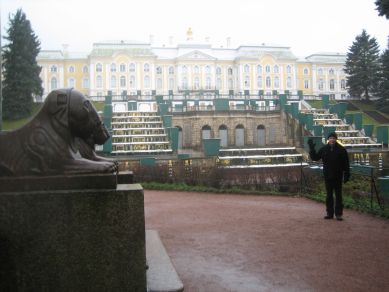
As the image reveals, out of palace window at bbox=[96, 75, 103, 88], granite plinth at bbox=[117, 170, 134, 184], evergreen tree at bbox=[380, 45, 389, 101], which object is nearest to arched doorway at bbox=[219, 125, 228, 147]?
evergreen tree at bbox=[380, 45, 389, 101]

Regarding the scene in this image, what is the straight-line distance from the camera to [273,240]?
6438 mm

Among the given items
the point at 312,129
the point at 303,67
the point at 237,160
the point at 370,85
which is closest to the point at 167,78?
the point at 303,67

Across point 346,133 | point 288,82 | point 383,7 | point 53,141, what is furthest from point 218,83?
point 53,141

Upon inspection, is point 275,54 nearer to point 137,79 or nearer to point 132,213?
point 137,79

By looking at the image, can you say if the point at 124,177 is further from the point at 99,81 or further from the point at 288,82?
the point at 288,82

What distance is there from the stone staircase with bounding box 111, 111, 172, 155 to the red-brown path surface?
52.5 ft

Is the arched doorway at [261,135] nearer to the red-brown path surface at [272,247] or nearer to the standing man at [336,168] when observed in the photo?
the red-brown path surface at [272,247]

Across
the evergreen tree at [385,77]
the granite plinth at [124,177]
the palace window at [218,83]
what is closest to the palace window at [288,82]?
the palace window at [218,83]

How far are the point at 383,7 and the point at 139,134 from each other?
2268 cm

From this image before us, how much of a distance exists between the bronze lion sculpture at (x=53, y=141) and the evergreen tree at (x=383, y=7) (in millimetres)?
6866

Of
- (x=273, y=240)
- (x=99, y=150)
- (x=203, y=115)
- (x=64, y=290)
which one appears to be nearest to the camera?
(x=64, y=290)

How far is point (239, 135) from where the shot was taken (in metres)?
38.7

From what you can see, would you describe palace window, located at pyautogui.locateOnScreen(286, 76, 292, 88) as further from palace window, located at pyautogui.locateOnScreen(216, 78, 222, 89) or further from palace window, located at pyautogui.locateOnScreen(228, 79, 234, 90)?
palace window, located at pyautogui.locateOnScreen(216, 78, 222, 89)

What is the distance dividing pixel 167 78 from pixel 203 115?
1795 inches
